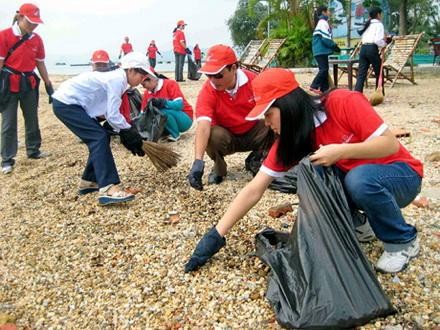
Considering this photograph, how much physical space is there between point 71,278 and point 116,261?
253 millimetres

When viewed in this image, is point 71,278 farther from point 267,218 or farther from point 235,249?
point 267,218

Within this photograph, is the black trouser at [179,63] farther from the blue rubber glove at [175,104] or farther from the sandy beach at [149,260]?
the sandy beach at [149,260]

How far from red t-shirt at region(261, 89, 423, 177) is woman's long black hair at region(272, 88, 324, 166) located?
5 cm

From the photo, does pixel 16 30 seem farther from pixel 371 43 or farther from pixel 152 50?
pixel 152 50

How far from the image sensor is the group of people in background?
1.92 meters

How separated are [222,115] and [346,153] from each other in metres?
1.81

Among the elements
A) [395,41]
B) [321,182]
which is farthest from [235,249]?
[395,41]

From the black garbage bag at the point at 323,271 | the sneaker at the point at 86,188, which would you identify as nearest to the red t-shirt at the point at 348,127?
the black garbage bag at the point at 323,271

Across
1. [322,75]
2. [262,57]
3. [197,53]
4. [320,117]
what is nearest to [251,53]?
[262,57]

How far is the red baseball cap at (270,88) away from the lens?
72.9 inches

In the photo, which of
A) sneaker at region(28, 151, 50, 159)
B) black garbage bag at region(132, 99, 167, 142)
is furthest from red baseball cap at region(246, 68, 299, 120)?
sneaker at region(28, 151, 50, 159)

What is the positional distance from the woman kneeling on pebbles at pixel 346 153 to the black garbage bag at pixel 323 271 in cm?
14

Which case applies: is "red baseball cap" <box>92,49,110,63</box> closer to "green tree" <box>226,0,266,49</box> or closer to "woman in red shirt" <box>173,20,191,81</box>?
"woman in red shirt" <box>173,20,191,81</box>

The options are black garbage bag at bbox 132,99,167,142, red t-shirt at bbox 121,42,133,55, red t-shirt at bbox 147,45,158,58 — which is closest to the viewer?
black garbage bag at bbox 132,99,167,142
